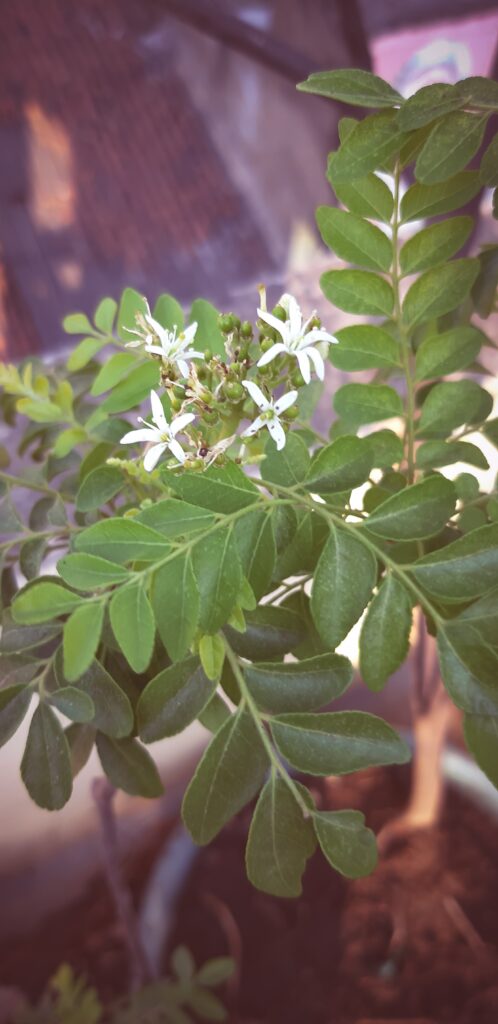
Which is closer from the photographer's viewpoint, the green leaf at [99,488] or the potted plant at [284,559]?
the potted plant at [284,559]

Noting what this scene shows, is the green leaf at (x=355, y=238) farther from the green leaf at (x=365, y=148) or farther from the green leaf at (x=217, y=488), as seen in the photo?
the green leaf at (x=217, y=488)

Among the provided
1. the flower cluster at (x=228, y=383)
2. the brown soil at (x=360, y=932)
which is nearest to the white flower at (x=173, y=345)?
the flower cluster at (x=228, y=383)

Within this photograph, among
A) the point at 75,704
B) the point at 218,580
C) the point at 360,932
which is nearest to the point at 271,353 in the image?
the point at 218,580

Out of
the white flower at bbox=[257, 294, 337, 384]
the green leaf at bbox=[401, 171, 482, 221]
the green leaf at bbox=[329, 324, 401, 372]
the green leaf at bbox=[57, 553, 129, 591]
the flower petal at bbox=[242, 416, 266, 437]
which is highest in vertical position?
the green leaf at bbox=[401, 171, 482, 221]

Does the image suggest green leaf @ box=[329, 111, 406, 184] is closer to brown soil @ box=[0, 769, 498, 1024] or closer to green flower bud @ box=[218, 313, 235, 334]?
green flower bud @ box=[218, 313, 235, 334]

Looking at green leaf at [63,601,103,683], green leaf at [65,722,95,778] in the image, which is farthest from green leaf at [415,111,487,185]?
green leaf at [65,722,95,778]

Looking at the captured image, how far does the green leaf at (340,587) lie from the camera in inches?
16.2

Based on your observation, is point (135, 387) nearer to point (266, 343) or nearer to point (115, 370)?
point (115, 370)

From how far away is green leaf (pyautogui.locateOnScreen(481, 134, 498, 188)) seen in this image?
0.44 metres

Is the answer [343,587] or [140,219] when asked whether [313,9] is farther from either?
[343,587]

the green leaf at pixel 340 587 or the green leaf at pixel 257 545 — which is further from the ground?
the green leaf at pixel 257 545

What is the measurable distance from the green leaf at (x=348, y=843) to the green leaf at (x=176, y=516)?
0.61 ft

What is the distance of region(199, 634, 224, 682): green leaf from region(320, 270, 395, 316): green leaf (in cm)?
23

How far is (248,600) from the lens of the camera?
423 millimetres
